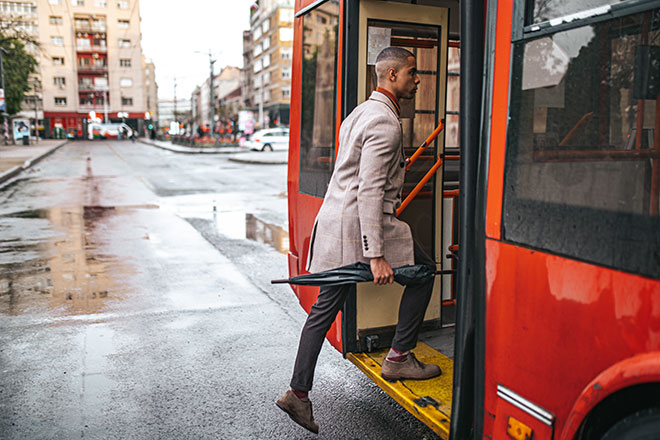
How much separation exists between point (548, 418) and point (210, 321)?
3.97 meters

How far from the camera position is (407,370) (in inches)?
131

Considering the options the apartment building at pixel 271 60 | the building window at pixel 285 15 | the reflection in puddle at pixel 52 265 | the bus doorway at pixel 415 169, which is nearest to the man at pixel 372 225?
the bus doorway at pixel 415 169

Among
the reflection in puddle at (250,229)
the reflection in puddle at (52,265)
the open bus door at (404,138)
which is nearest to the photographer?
the open bus door at (404,138)

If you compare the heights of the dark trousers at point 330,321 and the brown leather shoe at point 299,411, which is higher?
the dark trousers at point 330,321

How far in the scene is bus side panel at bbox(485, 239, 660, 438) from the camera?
176 cm

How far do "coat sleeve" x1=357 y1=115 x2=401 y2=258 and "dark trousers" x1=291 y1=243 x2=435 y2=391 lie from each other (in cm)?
44

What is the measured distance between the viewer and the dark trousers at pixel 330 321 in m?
3.20

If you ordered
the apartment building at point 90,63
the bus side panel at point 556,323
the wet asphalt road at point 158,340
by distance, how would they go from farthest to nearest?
the apartment building at point 90,63 < the wet asphalt road at point 158,340 < the bus side panel at point 556,323

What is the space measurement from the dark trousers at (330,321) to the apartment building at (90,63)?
92014 mm

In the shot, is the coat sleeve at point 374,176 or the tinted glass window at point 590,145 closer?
the tinted glass window at point 590,145

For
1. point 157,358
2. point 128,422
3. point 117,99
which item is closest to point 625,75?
point 128,422

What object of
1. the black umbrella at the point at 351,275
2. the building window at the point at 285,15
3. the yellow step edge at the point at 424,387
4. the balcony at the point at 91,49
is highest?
the building window at the point at 285,15

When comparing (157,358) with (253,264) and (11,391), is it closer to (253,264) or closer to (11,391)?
(11,391)

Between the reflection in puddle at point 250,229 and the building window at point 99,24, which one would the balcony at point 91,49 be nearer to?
the building window at point 99,24
